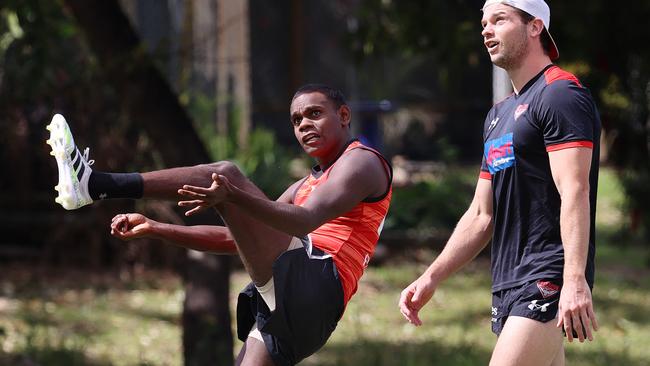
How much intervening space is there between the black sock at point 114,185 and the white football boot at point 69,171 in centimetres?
2

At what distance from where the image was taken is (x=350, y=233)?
422cm

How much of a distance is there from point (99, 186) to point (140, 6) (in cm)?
937

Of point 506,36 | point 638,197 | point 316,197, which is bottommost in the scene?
point 638,197

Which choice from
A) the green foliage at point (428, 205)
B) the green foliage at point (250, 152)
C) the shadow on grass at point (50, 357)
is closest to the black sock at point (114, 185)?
the shadow on grass at point (50, 357)

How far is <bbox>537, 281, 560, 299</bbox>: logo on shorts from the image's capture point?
3.81 m

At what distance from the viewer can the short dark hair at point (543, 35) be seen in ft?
12.9

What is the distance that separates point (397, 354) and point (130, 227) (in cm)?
423

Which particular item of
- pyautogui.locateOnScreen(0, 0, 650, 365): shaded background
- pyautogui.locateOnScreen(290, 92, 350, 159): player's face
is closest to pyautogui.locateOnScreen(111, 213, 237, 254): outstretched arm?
pyautogui.locateOnScreen(290, 92, 350, 159): player's face

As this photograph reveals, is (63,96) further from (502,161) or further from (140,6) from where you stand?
(502,161)


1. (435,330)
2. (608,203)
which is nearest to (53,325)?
(435,330)

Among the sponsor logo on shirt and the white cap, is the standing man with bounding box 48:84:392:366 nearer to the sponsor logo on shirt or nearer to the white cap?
the sponsor logo on shirt

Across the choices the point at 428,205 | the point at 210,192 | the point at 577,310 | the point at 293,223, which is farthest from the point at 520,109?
the point at 428,205

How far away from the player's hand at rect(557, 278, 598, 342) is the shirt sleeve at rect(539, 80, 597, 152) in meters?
0.45

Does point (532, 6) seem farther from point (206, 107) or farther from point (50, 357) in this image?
point (206, 107)
